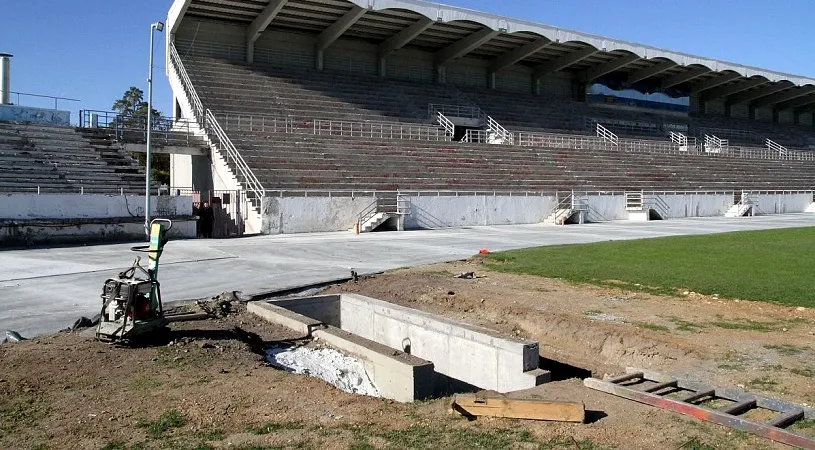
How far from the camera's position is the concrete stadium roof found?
40000 mm

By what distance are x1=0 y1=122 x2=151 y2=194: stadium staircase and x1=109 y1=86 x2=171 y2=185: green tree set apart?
69.9 inches

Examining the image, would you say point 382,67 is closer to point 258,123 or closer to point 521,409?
point 258,123

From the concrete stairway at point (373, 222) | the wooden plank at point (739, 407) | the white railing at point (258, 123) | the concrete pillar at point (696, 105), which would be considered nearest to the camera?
the wooden plank at point (739, 407)

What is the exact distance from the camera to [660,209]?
39.1m

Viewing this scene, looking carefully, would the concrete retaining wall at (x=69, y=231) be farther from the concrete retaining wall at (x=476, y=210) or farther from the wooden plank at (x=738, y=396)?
the wooden plank at (x=738, y=396)

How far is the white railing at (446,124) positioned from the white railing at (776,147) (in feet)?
108

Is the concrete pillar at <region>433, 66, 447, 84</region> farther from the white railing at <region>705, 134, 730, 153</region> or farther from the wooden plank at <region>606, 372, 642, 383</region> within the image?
the wooden plank at <region>606, 372, 642, 383</region>

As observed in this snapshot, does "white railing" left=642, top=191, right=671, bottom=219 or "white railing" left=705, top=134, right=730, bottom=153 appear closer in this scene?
"white railing" left=642, top=191, right=671, bottom=219

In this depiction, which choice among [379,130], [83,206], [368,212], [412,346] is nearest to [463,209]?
[368,212]

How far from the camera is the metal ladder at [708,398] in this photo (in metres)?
5.37

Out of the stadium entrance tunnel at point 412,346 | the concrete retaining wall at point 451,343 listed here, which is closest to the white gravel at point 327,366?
the stadium entrance tunnel at point 412,346

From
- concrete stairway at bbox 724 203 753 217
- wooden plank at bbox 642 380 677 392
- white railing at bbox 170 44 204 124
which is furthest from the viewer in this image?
concrete stairway at bbox 724 203 753 217

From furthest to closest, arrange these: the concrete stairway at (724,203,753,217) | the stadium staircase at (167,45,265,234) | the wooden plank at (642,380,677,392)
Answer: the concrete stairway at (724,203,753,217) → the stadium staircase at (167,45,265,234) → the wooden plank at (642,380,677,392)

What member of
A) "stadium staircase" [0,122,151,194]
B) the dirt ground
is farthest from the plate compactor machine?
"stadium staircase" [0,122,151,194]
